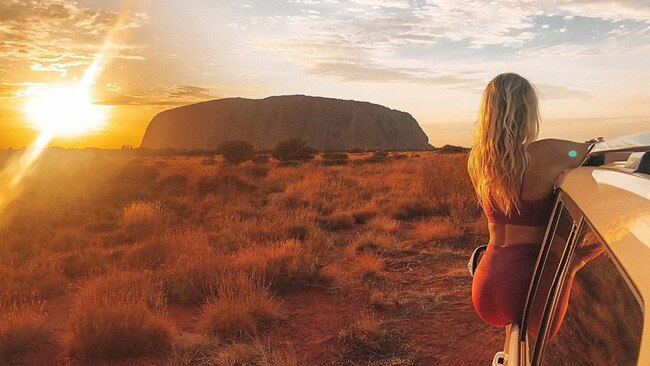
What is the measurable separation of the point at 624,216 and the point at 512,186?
1165 mm

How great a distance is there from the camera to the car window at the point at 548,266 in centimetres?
164

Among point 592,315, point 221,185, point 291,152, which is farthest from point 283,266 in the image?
point 291,152

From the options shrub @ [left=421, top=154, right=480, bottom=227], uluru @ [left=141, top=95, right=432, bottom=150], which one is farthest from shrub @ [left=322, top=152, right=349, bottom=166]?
uluru @ [left=141, top=95, right=432, bottom=150]

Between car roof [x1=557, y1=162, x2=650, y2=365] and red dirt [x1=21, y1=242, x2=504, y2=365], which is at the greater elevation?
car roof [x1=557, y1=162, x2=650, y2=365]

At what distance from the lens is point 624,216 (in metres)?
0.99

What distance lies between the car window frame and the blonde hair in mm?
267

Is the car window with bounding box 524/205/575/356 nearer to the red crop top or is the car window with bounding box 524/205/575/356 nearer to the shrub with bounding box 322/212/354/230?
the red crop top

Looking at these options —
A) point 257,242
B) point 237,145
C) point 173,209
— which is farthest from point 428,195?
point 237,145

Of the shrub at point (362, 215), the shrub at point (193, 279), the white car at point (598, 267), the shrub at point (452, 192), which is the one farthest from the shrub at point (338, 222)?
the white car at point (598, 267)

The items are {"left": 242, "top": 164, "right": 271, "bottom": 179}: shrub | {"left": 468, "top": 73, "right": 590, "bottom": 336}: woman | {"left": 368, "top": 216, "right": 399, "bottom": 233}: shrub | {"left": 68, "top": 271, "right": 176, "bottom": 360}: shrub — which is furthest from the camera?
{"left": 242, "top": 164, "right": 271, "bottom": 179}: shrub

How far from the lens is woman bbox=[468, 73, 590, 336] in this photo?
7.02 ft

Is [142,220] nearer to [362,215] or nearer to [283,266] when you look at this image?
[362,215]

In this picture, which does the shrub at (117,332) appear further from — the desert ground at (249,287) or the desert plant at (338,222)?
the desert plant at (338,222)

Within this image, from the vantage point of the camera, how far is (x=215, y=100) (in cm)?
13300
